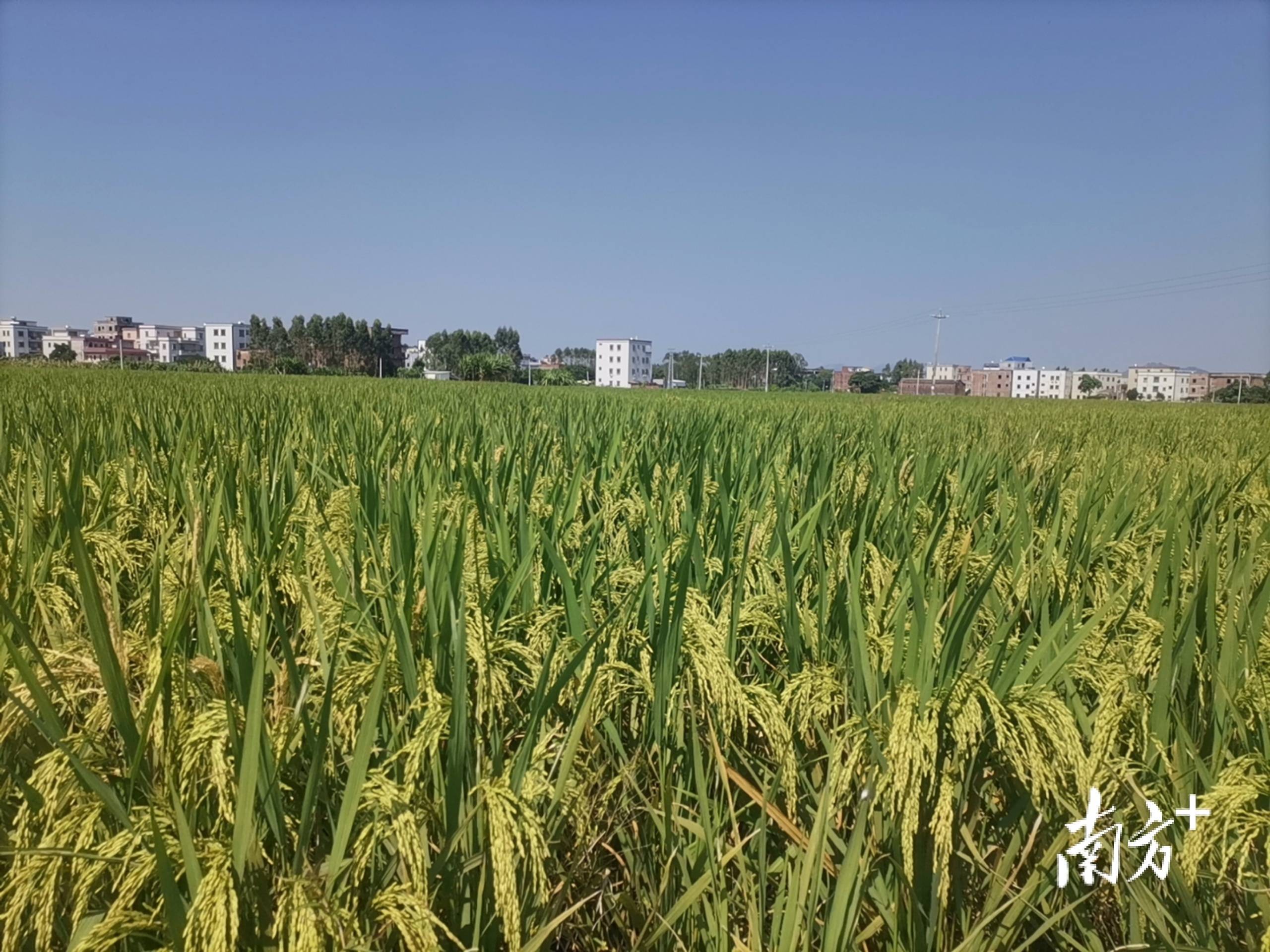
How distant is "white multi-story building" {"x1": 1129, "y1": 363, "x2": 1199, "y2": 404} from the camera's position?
114 metres

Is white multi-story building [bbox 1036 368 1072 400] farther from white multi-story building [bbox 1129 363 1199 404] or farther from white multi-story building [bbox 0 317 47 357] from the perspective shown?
white multi-story building [bbox 0 317 47 357]

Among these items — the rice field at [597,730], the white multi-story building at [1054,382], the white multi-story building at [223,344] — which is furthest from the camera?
the white multi-story building at [1054,382]

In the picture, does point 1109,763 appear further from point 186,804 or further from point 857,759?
point 186,804

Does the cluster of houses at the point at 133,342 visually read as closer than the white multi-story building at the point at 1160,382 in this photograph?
Yes

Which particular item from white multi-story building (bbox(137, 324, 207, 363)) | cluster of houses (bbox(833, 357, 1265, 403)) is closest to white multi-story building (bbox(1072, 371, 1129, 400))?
cluster of houses (bbox(833, 357, 1265, 403))

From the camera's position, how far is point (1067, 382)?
120 m

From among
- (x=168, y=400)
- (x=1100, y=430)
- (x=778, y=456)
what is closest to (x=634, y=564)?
(x=778, y=456)

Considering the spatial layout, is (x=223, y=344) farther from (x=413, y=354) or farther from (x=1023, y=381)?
(x=1023, y=381)

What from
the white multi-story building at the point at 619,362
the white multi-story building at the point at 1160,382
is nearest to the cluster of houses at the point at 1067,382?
the white multi-story building at the point at 1160,382

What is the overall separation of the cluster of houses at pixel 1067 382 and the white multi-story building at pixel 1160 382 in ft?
0.26

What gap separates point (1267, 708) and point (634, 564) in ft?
3.84

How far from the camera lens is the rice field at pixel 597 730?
85 centimetres

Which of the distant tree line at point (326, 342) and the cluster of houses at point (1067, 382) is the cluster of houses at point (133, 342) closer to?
the distant tree line at point (326, 342)

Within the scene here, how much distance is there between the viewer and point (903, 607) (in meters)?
1.34
